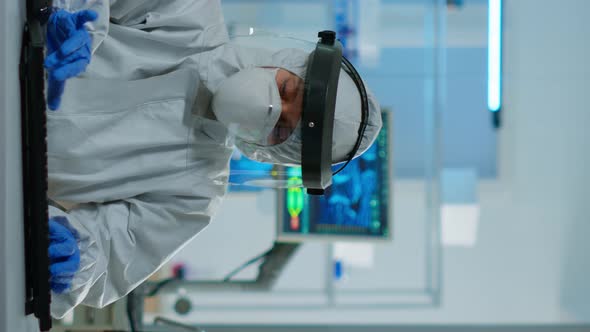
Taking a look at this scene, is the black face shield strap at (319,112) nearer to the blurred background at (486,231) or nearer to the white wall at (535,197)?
the blurred background at (486,231)

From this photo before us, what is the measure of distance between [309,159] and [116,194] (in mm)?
416

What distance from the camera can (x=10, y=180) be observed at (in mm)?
902

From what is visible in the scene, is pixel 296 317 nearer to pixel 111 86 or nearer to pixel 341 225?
pixel 341 225

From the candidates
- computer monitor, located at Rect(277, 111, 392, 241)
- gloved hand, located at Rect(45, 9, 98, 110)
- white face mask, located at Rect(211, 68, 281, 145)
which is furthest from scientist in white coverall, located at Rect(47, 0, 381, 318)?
computer monitor, located at Rect(277, 111, 392, 241)

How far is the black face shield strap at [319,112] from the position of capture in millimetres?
1298

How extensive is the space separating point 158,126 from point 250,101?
222mm

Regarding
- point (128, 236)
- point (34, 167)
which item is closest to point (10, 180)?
point (34, 167)

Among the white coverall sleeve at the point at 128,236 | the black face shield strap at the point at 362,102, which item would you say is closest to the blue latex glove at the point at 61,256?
the white coverall sleeve at the point at 128,236

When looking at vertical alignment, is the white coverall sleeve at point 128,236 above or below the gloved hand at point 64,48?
below

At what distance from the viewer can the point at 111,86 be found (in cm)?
136

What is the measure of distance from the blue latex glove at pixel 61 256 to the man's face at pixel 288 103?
1.49ft

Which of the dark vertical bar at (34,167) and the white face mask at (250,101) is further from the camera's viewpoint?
the white face mask at (250,101)

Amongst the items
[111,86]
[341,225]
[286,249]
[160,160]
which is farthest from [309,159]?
[341,225]

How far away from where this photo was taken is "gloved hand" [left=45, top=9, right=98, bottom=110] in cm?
111
